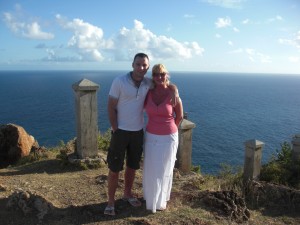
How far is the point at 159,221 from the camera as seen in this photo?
14.4 ft

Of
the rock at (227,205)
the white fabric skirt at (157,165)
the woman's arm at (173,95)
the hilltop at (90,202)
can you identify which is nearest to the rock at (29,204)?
the hilltop at (90,202)

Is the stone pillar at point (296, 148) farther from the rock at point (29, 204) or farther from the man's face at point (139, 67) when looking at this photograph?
the rock at point (29, 204)

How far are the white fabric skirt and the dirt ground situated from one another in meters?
0.25

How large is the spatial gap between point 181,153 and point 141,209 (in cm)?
233

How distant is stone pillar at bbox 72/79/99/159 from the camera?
22.1 feet

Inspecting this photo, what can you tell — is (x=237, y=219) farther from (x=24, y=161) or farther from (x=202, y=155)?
(x=202, y=155)

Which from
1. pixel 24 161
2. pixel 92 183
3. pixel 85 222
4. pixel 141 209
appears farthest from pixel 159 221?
pixel 24 161

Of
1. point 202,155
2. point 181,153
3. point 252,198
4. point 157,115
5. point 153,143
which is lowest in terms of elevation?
point 202,155

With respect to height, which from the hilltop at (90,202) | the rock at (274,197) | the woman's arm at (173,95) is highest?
the woman's arm at (173,95)

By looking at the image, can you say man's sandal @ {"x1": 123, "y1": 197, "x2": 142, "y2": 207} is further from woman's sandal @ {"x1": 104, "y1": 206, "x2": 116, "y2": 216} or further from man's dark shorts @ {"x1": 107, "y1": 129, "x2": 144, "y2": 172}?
man's dark shorts @ {"x1": 107, "y1": 129, "x2": 144, "y2": 172}

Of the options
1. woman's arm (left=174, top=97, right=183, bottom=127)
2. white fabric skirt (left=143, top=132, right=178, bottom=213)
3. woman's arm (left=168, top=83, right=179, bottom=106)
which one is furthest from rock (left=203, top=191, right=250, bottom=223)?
woman's arm (left=168, top=83, right=179, bottom=106)

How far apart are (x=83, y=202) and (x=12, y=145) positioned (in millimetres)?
4006

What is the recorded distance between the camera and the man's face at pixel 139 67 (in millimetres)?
4246

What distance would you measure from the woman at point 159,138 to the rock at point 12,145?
4.70 meters
